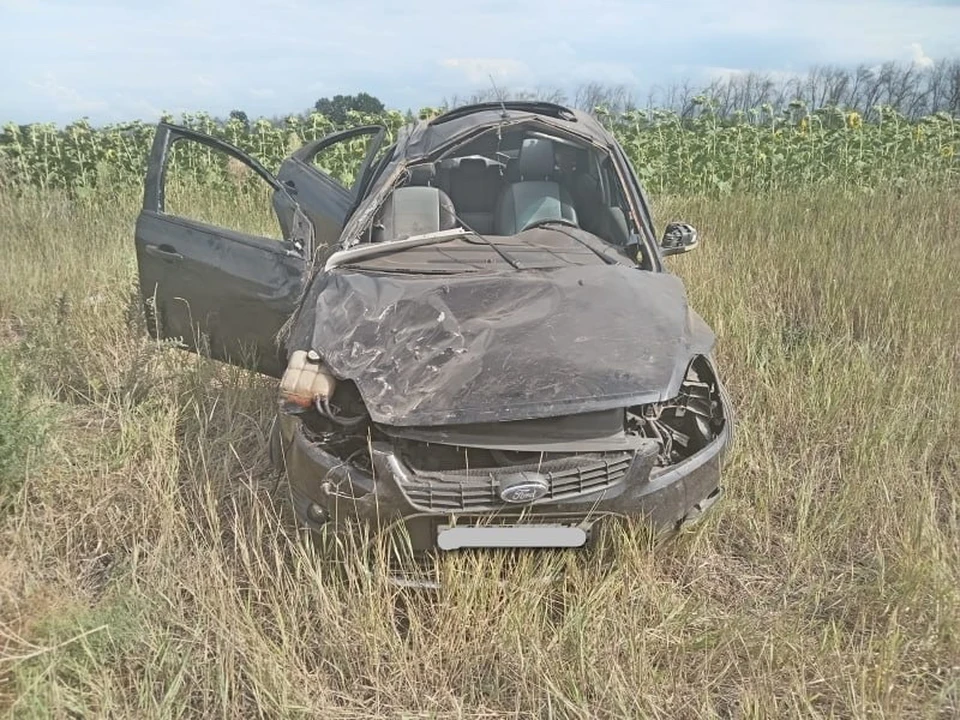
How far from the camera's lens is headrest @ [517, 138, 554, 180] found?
14.0 ft

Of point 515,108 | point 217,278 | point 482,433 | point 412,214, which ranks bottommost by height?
point 482,433

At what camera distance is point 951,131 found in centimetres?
920

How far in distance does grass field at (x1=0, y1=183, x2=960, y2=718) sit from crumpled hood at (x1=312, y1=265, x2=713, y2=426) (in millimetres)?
534

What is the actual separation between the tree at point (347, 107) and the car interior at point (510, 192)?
684 cm

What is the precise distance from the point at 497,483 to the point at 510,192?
7.18ft

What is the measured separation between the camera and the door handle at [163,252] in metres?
4.00

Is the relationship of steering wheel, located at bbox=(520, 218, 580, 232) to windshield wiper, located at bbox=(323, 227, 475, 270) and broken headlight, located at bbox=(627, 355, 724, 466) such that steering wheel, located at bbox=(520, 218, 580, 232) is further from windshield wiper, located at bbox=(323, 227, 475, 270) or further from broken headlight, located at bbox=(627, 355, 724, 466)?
broken headlight, located at bbox=(627, 355, 724, 466)

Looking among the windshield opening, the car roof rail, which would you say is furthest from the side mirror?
the car roof rail

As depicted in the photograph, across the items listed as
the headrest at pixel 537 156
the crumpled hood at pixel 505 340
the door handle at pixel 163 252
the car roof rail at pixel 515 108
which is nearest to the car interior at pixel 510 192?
the headrest at pixel 537 156

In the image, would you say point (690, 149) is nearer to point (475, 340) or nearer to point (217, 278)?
point (217, 278)

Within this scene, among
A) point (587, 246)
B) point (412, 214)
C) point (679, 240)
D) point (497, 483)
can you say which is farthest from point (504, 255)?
point (497, 483)

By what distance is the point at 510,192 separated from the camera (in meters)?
4.17

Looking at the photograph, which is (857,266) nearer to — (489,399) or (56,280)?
(489,399)

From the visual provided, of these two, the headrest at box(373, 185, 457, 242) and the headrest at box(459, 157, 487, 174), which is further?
the headrest at box(459, 157, 487, 174)
